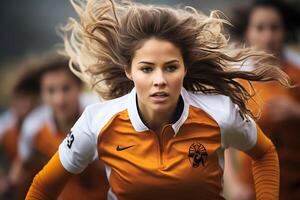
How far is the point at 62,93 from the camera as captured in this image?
739 centimetres

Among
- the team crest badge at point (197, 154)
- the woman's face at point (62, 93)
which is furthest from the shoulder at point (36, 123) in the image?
the team crest badge at point (197, 154)

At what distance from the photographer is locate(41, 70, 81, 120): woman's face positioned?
7.25 metres

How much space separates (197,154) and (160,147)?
183 mm

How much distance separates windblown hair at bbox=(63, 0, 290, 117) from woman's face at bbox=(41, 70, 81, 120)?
2074mm

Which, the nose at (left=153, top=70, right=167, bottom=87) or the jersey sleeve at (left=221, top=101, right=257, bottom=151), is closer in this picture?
the nose at (left=153, top=70, right=167, bottom=87)

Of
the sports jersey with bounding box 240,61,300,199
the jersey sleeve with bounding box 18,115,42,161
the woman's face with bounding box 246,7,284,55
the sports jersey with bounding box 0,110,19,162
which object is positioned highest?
the woman's face with bounding box 246,7,284,55

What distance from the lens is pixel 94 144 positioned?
4707 mm

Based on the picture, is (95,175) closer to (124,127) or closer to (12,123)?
(124,127)

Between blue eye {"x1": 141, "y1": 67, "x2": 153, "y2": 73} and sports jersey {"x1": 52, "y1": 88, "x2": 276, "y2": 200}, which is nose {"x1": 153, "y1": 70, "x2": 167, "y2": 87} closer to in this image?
blue eye {"x1": 141, "y1": 67, "x2": 153, "y2": 73}

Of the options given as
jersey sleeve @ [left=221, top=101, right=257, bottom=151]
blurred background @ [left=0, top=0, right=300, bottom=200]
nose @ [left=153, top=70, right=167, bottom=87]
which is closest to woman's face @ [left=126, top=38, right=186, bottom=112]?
nose @ [left=153, top=70, right=167, bottom=87]

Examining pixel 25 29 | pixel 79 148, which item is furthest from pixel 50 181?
pixel 25 29

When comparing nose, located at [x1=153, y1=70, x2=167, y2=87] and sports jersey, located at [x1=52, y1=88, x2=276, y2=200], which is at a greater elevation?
nose, located at [x1=153, y1=70, x2=167, y2=87]

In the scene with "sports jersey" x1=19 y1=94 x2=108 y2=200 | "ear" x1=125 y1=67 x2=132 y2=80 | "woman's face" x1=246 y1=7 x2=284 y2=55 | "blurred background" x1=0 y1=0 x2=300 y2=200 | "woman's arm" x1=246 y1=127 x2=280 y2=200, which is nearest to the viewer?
"ear" x1=125 y1=67 x2=132 y2=80

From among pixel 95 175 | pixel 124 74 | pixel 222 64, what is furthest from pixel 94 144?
pixel 95 175
